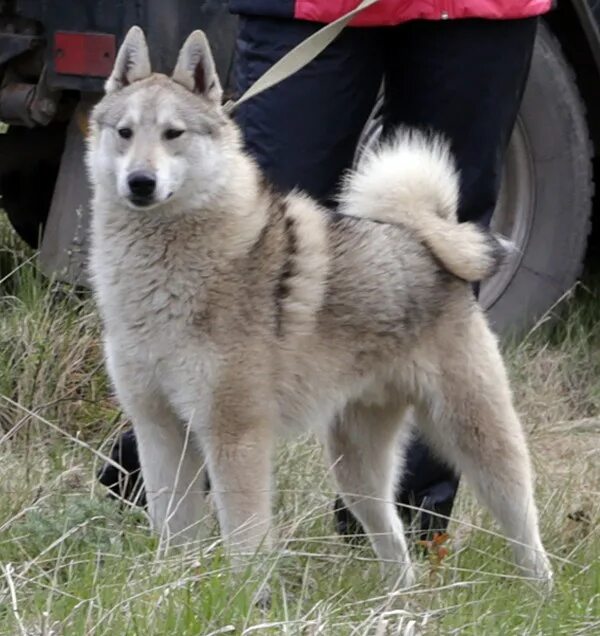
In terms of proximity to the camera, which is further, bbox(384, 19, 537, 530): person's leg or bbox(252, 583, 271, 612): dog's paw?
bbox(384, 19, 537, 530): person's leg

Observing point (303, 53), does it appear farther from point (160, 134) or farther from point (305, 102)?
point (160, 134)

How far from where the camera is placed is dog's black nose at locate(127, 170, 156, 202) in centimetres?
368

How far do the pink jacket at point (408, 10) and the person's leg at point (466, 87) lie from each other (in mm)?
31

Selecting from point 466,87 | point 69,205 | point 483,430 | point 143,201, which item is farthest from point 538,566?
point 69,205

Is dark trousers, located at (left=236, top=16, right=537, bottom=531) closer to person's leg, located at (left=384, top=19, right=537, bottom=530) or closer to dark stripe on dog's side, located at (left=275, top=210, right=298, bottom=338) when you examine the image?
person's leg, located at (left=384, top=19, right=537, bottom=530)

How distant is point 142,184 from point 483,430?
3.38 feet

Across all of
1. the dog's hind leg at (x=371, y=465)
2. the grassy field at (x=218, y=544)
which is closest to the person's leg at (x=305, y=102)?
the dog's hind leg at (x=371, y=465)

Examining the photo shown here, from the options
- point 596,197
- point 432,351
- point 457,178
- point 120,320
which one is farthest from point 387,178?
point 596,197

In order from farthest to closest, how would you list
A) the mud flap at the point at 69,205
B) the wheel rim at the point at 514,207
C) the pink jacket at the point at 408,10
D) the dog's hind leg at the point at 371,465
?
1. the wheel rim at the point at 514,207
2. the mud flap at the point at 69,205
3. the dog's hind leg at the point at 371,465
4. the pink jacket at the point at 408,10

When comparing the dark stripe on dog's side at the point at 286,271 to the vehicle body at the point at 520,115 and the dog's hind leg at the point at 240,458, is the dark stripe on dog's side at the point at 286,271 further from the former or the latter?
the vehicle body at the point at 520,115

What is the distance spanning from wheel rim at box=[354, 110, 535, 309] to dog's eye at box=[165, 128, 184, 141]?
2043 millimetres

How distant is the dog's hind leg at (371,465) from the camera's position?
13.8 feet

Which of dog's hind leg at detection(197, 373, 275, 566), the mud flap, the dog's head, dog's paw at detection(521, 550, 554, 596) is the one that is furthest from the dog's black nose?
the mud flap

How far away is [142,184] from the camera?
3.68 meters
